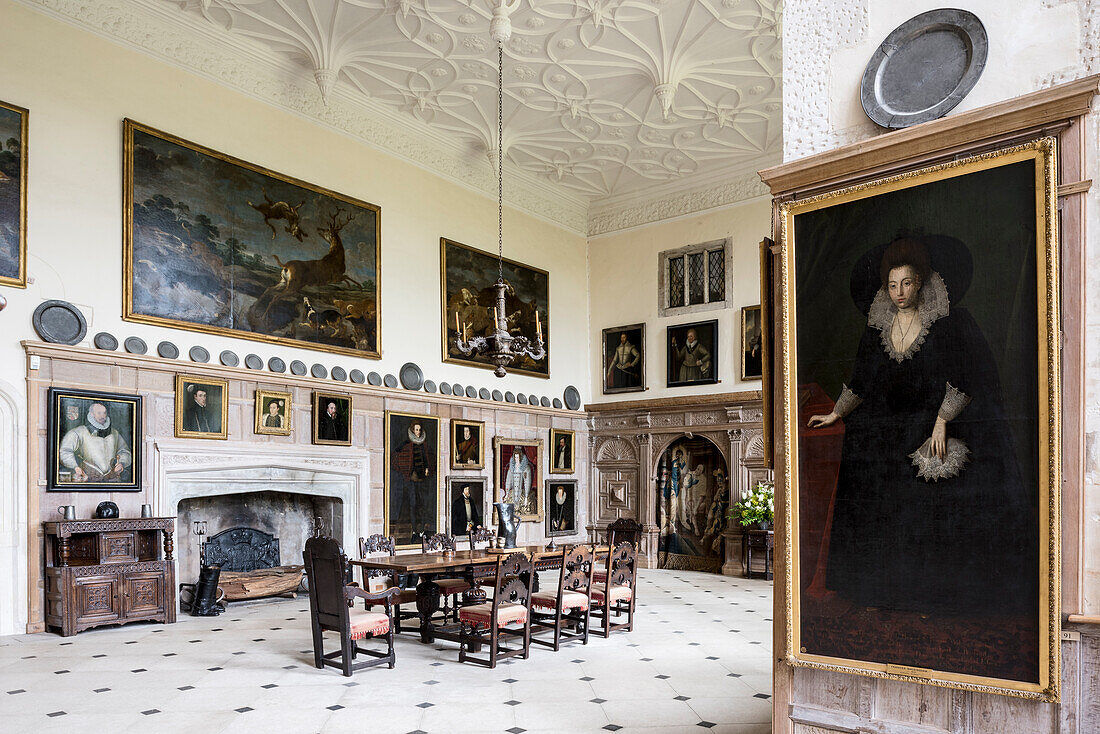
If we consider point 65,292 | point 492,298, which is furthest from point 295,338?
point 492,298

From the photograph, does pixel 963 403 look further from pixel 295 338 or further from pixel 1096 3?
pixel 295 338

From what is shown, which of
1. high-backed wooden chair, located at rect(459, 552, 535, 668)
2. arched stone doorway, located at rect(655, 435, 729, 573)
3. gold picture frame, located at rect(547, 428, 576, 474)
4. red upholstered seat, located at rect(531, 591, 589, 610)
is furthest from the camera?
gold picture frame, located at rect(547, 428, 576, 474)

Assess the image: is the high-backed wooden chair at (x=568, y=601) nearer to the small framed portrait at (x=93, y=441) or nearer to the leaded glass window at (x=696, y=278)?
the small framed portrait at (x=93, y=441)

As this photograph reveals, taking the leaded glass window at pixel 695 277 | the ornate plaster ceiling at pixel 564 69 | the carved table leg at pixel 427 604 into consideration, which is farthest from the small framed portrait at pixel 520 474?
Result: the carved table leg at pixel 427 604

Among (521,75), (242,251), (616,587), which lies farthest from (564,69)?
(616,587)

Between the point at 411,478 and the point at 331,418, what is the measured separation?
6.23 feet

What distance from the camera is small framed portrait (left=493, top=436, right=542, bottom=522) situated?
15.2 meters

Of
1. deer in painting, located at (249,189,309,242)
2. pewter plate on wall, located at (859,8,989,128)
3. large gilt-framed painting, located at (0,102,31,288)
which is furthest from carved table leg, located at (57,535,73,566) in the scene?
pewter plate on wall, located at (859,8,989,128)

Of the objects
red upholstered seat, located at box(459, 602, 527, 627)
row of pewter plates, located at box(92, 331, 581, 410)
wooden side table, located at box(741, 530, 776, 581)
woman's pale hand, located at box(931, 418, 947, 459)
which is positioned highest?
row of pewter plates, located at box(92, 331, 581, 410)

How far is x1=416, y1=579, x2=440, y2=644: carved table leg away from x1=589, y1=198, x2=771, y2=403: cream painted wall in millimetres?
8969

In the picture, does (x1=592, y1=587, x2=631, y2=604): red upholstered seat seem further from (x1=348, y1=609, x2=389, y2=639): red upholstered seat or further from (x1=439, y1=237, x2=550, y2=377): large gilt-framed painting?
(x1=439, y1=237, x2=550, y2=377): large gilt-framed painting

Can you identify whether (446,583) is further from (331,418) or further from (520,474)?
(520,474)

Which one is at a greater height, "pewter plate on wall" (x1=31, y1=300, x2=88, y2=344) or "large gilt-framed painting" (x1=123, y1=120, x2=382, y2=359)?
"large gilt-framed painting" (x1=123, y1=120, x2=382, y2=359)

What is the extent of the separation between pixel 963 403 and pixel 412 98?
11.9 meters
